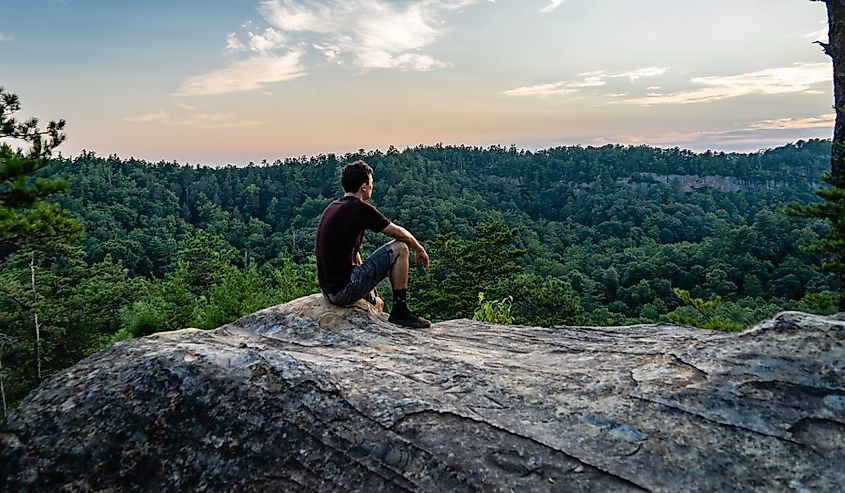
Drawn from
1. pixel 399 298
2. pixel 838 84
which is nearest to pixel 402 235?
pixel 399 298

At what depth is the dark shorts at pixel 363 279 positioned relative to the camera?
438 cm

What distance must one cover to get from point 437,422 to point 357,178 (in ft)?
7.68

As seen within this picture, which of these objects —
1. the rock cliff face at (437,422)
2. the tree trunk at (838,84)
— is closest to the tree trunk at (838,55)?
the tree trunk at (838,84)

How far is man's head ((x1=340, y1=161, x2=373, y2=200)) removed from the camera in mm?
4484

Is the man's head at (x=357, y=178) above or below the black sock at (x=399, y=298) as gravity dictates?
above

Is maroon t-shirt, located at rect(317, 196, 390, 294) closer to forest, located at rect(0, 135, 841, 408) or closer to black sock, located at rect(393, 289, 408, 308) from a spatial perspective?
black sock, located at rect(393, 289, 408, 308)

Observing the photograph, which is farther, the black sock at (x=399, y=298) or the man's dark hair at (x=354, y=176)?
the black sock at (x=399, y=298)

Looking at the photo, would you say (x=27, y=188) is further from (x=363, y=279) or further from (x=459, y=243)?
(x=459, y=243)

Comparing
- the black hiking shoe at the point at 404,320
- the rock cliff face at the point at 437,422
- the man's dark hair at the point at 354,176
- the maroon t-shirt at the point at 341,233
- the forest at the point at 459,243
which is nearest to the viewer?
the rock cliff face at the point at 437,422

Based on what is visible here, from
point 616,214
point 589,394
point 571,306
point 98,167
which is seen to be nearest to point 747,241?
point 571,306

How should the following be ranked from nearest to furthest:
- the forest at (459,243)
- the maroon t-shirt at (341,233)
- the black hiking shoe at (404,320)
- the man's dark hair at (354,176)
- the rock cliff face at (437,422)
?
the rock cliff face at (437,422)
the maroon t-shirt at (341,233)
the man's dark hair at (354,176)
the black hiking shoe at (404,320)
the forest at (459,243)

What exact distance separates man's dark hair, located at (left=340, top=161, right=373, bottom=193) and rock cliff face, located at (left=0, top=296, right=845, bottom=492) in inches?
62.3

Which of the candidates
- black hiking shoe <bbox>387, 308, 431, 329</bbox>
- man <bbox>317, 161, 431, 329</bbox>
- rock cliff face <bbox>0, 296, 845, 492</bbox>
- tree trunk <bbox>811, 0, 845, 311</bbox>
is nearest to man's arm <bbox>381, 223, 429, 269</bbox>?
man <bbox>317, 161, 431, 329</bbox>

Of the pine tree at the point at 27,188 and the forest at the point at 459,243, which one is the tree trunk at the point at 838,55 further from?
the pine tree at the point at 27,188
